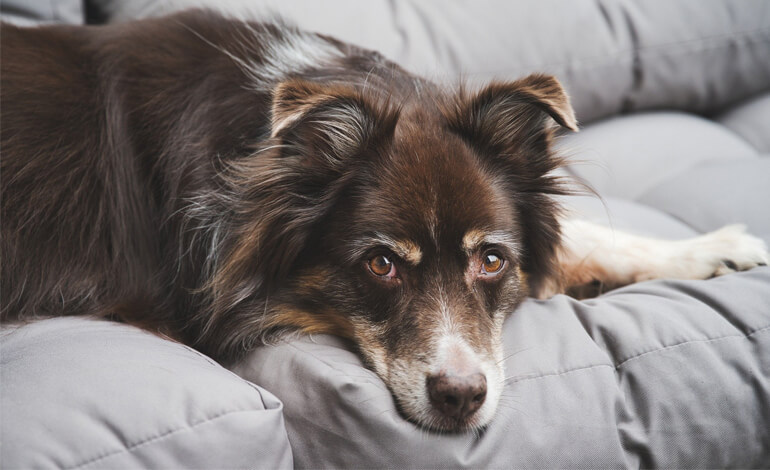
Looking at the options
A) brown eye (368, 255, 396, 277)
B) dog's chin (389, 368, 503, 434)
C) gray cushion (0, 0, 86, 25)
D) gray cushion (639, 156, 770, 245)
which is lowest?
gray cushion (639, 156, 770, 245)

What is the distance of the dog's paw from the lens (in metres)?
2.69

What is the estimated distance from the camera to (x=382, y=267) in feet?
7.38

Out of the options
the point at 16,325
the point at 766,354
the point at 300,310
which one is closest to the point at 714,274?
the point at 766,354

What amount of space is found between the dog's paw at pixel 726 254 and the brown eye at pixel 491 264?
3.13 feet

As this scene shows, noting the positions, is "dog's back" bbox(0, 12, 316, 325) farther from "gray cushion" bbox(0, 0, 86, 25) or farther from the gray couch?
"gray cushion" bbox(0, 0, 86, 25)

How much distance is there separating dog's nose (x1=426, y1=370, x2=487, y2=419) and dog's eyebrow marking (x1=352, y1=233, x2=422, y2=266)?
408 millimetres

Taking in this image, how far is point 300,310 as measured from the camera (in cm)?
243

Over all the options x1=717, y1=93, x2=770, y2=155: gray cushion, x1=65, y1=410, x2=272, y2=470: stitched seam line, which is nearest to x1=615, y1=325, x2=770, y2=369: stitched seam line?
x1=65, y1=410, x2=272, y2=470: stitched seam line

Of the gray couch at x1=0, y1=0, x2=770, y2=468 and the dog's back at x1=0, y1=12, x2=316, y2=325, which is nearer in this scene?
the gray couch at x1=0, y1=0, x2=770, y2=468

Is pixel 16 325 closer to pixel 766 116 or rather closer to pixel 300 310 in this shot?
pixel 300 310

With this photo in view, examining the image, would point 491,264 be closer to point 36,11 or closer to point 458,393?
point 458,393

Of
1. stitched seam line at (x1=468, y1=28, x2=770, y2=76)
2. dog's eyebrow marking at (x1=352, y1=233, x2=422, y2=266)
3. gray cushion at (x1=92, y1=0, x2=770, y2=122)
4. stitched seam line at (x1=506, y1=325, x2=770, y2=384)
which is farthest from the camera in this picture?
stitched seam line at (x1=468, y1=28, x2=770, y2=76)

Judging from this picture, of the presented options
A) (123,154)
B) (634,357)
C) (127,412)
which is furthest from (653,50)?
(127,412)

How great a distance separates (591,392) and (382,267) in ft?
2.54
